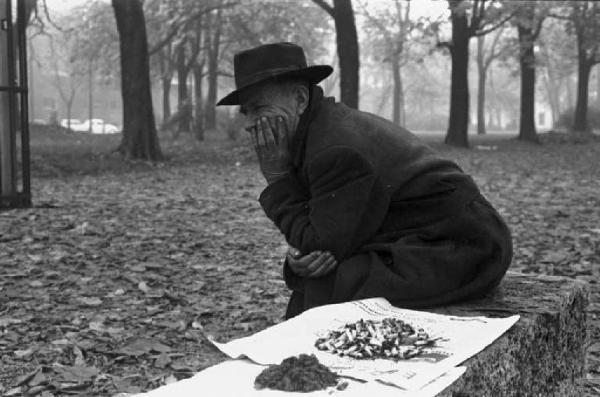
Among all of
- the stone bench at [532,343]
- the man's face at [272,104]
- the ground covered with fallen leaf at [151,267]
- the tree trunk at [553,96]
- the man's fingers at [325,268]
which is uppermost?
the tree trunk at [553,96]

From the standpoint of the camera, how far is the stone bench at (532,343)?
98.2 inches

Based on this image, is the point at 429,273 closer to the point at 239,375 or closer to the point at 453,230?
the point at 453,230

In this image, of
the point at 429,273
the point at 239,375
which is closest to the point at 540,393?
the point at 429,273

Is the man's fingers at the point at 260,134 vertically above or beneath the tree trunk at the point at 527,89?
beneath

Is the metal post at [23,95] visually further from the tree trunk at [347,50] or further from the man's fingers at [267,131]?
the tree trunk at [347,50]

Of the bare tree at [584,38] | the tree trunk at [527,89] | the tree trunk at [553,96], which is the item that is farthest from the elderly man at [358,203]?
the tree trunk at [553,96]

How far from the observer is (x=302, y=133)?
3.07 m

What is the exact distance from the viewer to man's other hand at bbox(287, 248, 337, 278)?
118 inches

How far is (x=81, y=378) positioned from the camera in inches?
152

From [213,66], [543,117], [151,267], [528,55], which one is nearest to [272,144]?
[151,267]

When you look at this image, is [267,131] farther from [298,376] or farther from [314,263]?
[298,376]

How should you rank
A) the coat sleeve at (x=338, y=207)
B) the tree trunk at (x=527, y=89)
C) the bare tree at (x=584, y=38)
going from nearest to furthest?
the coat sleeve at (x=338, y=207), the tree trunk at (x=527, y=89), the bare tree at (x=584, y=38)

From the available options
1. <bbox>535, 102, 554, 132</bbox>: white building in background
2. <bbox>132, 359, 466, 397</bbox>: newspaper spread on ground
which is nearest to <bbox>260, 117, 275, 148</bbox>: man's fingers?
<bbox>132, 359, 466, 397</bbox>: newspaper spread on ground

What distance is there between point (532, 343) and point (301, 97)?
1300mm
